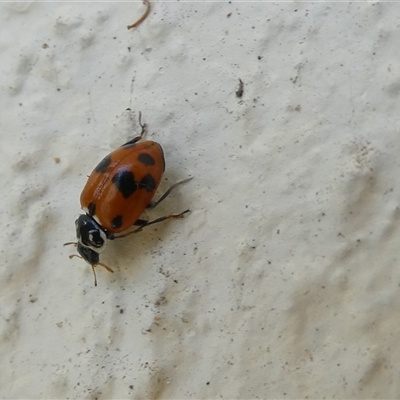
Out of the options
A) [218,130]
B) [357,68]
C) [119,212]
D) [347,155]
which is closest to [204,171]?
[218,130]

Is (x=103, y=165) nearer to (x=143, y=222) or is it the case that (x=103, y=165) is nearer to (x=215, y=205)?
(x=143, y=222)

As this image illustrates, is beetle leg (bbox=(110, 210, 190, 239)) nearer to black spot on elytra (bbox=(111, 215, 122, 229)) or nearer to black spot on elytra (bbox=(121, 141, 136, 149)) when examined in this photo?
black spot on elytra (bbox=(111, 215, 122, 229))

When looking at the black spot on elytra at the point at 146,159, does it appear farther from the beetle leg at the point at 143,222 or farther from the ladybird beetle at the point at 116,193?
the beetle leg at the point at 143,222

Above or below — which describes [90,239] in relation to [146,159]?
below

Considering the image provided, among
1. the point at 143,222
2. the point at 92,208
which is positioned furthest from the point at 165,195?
the point at 92,208

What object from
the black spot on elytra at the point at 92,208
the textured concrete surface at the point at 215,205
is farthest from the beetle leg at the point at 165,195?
the black spot on elytra at the point at 92,208

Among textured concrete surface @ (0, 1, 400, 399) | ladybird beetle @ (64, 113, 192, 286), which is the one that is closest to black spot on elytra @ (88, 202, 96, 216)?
ladybird beetle @ (64, 113, 192, 286)

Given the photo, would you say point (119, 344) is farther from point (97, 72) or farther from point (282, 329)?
point (97, 72)
